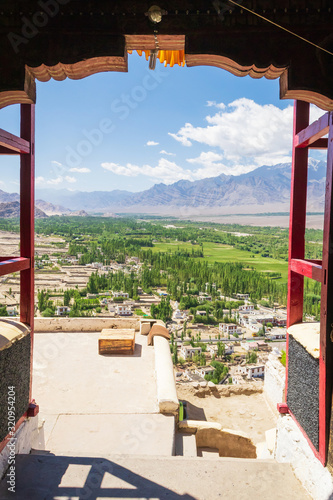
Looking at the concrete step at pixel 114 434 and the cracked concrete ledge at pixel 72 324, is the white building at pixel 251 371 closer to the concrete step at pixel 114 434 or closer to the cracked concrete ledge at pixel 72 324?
the cracked concrete ledge at pixel 72 324

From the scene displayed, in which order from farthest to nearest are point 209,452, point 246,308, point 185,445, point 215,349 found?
point 246,308
point 215,349
point 209,452
point 185,445

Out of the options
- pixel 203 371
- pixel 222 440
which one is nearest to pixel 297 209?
pixel 222 440

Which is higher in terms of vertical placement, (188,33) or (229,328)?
(188,33)

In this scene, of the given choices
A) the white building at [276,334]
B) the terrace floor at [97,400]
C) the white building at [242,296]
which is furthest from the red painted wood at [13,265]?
the white building at [242,296]

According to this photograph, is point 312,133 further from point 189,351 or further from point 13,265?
point 189,351

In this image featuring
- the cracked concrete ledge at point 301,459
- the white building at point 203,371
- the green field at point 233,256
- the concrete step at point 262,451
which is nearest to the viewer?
the cracked concrete ledge at point 301,459
